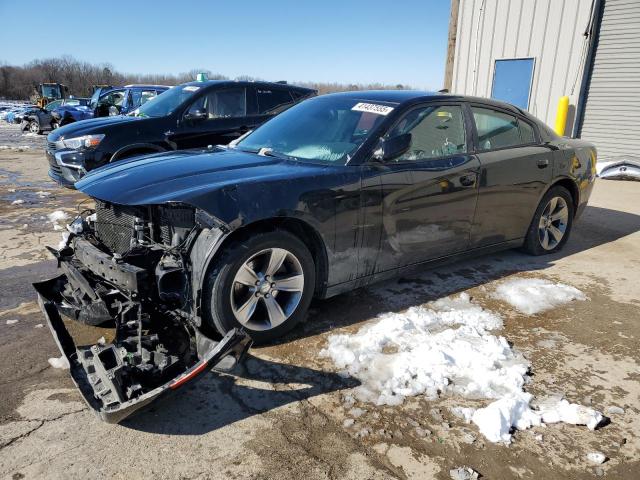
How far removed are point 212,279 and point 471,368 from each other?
1.64 meters

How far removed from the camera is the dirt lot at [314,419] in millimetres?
2178

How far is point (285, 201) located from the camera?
119 inches

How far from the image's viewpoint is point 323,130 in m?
3.83

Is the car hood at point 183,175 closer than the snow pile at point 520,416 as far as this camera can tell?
No

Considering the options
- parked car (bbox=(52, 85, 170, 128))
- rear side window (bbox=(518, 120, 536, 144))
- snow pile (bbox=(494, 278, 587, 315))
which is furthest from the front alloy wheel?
parked car (bbox=(52, 85, 170, 128))

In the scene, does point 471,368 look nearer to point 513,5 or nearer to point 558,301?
point 558,301

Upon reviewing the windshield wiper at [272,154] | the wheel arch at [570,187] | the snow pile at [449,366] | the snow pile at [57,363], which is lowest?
the snow pile at [57,363]

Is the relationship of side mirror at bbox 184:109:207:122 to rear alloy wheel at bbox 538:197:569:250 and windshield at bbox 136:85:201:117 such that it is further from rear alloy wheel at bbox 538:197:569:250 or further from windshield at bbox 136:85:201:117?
rear alloy wheel at bbox 538:197:569:250

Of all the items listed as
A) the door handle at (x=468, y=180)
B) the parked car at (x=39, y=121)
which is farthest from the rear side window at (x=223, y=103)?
the parked car at (x=39, y=121)

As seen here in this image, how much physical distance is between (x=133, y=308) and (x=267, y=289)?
0.80 metres

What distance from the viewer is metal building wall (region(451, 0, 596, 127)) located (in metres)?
10.8

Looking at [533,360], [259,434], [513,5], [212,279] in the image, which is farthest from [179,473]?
[513,5]

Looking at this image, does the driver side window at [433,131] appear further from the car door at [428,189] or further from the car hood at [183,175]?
the car hood at [183,175]

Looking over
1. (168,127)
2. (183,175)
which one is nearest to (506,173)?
(183,175)
